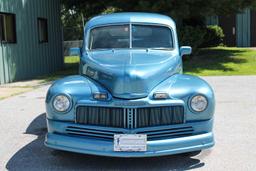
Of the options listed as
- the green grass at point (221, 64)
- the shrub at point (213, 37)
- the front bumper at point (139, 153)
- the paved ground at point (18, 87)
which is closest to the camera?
the front bumper at point (139, 153)

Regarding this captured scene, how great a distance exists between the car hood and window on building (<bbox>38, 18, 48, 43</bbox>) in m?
13.1

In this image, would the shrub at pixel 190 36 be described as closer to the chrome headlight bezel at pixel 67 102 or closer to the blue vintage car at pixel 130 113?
the blue vintage car at pixel 130 113

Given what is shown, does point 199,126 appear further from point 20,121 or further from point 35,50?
point 35,50

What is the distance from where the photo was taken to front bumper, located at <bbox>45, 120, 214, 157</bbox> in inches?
208

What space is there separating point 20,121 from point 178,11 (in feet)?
34.2

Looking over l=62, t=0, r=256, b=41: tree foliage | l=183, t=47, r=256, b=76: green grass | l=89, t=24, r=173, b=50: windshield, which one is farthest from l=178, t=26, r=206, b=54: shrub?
l=89, t=24, r=173, b=50: windshield

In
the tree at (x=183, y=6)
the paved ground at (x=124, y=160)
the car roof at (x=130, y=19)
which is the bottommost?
the paved ground at (x=124, y=160)

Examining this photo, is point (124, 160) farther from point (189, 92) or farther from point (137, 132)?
point (189, 92)

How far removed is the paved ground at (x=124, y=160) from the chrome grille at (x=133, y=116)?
582mm

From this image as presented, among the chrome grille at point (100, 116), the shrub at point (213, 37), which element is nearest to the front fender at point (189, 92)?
the chrome grille at point (100, 116)

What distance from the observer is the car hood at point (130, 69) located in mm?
5535

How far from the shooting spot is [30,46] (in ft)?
59.4

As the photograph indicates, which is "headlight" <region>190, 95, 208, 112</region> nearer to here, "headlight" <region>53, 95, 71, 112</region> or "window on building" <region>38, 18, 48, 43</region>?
"headlight" <region>53, 95, 71, 112</region>

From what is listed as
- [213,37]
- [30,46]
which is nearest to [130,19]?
[30,46]
